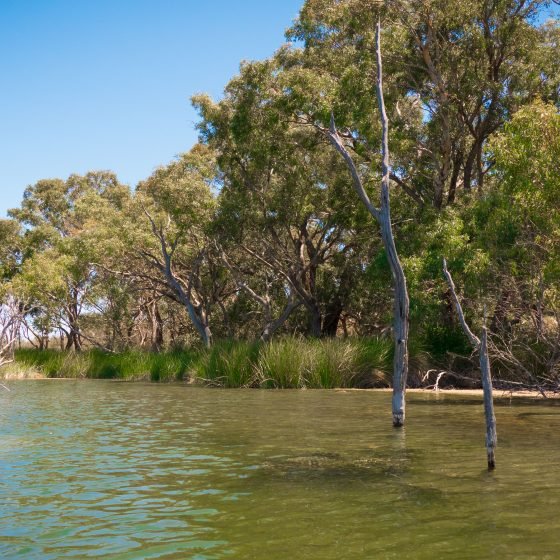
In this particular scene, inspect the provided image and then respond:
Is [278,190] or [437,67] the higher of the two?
[437,67]

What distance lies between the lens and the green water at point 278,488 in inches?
257

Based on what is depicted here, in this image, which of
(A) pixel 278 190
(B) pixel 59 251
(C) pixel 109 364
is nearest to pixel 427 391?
(A) pixel 278 190

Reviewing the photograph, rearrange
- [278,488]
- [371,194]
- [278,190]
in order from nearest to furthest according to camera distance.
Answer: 1. [278,488]
2. [371,194]
3. [278,190]

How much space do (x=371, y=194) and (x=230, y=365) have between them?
8905mm

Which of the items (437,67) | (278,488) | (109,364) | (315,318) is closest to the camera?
(278,488)

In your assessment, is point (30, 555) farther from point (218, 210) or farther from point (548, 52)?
point (218, 210)

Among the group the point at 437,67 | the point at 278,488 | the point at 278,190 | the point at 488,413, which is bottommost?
the point at 278,488

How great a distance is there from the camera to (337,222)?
33.8 metres

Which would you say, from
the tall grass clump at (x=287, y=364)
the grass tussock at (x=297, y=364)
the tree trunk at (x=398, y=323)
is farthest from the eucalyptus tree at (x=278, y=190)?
the tree trunk at (x=398, y=323)

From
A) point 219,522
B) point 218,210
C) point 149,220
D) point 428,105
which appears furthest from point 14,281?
point 219,522

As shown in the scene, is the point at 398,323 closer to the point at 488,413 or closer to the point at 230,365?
the point at 488,413

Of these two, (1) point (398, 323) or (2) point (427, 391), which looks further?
→ (2) point (427, 391)

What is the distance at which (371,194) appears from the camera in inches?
1148

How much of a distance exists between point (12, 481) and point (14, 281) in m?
36.2
